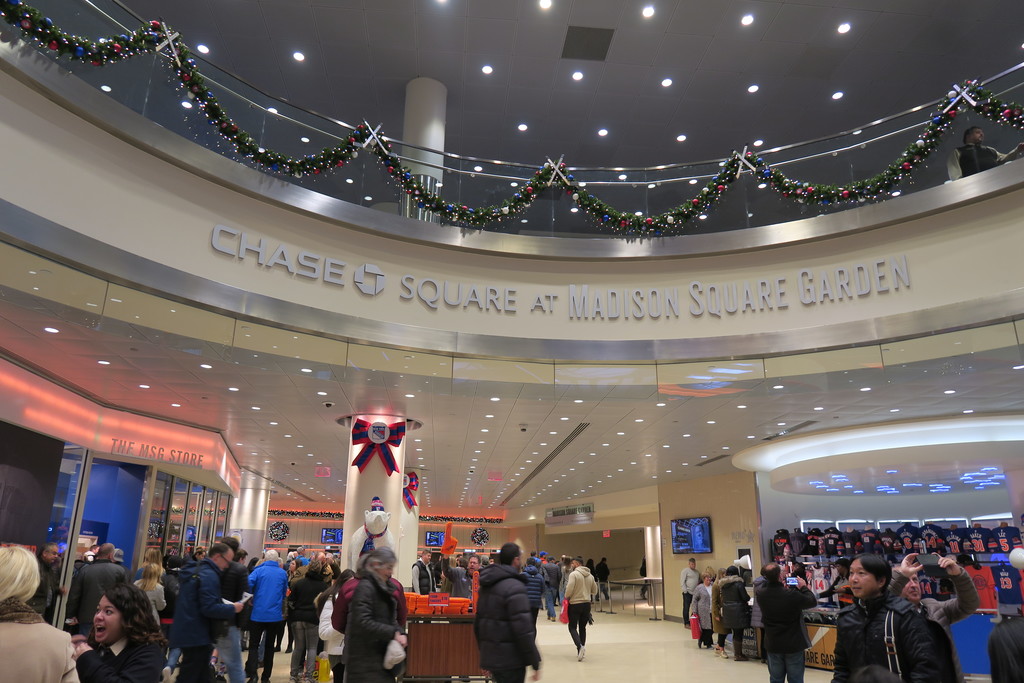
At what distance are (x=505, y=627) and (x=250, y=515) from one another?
881 inches

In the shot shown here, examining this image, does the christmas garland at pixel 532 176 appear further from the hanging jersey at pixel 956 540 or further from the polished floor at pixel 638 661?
the hanging jersey at pixel 956 540

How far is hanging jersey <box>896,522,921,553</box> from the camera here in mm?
15176

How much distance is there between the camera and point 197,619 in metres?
5.04

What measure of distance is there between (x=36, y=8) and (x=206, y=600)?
531 cm

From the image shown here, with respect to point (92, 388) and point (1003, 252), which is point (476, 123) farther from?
point (1003, 252)

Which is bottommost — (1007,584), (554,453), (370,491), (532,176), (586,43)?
(1007,584)

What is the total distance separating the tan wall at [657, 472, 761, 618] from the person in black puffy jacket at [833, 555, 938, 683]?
45.5ft

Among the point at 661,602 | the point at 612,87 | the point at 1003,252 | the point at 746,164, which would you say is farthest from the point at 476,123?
the point at 661,602

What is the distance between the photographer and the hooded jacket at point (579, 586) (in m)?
10.7

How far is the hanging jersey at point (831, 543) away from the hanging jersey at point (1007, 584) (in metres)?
3.83

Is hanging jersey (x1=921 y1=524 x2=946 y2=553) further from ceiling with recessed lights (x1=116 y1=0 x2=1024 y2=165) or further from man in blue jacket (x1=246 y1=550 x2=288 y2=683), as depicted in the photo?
man in blue jacket (x1=246 y1=550 x2=288 y2=683)

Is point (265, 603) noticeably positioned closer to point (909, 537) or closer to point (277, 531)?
point (909, 537)

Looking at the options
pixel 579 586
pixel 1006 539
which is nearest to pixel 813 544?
pixel 1006 539

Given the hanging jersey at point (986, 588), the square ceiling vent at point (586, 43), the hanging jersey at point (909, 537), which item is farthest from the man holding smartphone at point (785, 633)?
the hanging jersey at point (909, 537)
